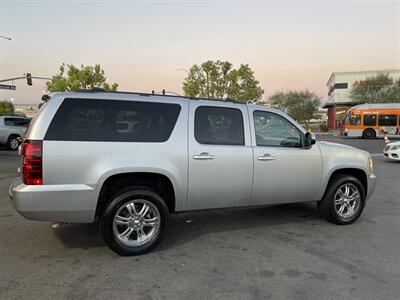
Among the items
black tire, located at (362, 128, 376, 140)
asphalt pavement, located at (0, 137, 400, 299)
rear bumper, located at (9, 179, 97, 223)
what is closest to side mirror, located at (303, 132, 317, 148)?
asphalt pavement, located at (0, 137, 400, 299)

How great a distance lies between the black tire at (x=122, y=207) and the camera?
→ 387 centimetres

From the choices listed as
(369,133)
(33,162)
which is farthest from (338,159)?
(369,133)

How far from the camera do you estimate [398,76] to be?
162 feet

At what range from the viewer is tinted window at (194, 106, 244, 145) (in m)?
4.31

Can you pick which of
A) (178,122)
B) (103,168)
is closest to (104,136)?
(103,168)

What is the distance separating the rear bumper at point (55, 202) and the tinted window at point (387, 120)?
30.7m

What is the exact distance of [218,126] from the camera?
444 cm

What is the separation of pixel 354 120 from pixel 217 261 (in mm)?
29750

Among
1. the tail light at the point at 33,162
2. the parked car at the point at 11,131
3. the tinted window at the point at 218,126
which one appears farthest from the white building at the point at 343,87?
the tail light at the point at 33,162

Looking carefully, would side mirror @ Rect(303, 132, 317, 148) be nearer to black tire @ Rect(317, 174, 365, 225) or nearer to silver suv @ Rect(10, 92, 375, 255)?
silver suv @ Rect(10, 92, 375, 255)

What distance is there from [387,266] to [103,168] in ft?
11.1

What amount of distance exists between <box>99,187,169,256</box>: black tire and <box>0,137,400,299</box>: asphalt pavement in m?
0.12

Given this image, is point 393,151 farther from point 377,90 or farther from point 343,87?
point 343,87

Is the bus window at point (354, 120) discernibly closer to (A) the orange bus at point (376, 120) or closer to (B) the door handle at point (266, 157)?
(A) the orange bus at point (376, 120)
